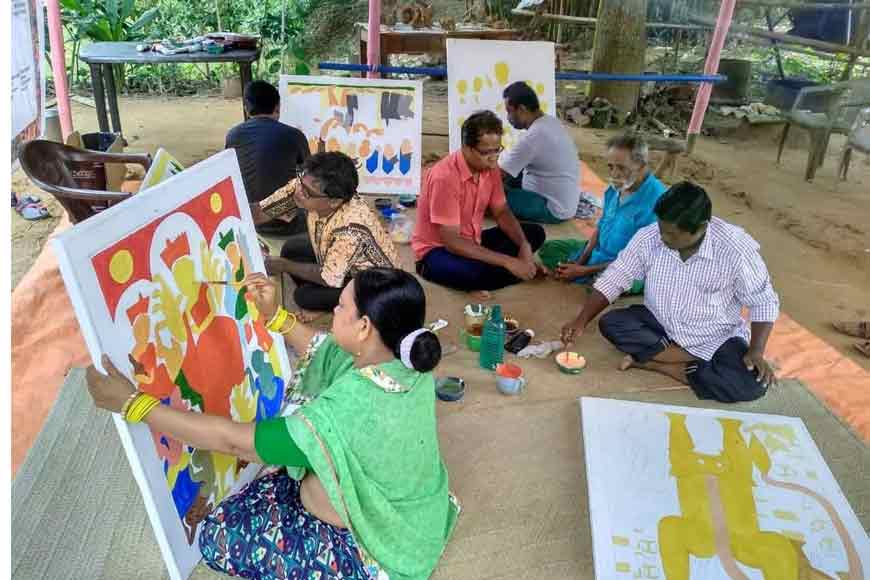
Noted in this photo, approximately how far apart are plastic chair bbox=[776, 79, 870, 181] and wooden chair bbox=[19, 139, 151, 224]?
19.7 feet

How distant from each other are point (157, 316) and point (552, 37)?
10449mm

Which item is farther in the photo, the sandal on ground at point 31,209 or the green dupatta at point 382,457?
the sandal on ground at point 31,209

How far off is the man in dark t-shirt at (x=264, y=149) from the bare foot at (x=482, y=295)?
1.28 m

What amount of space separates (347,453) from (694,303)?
195 centimetres

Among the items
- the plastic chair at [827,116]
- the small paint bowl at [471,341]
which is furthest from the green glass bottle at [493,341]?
the plastic chair at [827,116]

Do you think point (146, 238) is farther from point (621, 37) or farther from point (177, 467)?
point (621, 37)

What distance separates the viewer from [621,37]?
301 inches

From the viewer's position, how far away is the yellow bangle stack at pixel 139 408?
1.52 meters

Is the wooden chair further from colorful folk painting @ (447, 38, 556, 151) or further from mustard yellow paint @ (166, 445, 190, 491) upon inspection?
colorful folk painting @ (447, 38, 556, 151)

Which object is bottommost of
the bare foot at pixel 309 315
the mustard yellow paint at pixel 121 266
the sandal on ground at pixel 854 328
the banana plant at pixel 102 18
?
the sandal on ground at pixel 854 328

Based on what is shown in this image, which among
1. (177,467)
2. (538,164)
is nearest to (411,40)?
(538,164)

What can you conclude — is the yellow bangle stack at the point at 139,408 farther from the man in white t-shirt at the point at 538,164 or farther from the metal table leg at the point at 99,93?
the metal table leg at the point at 99,93

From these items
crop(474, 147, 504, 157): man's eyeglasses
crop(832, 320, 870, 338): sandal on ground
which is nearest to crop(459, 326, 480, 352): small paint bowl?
crop(474, 147, 504, 157): man's eyeglasses

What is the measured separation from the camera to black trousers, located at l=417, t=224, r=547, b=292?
3768 mm
